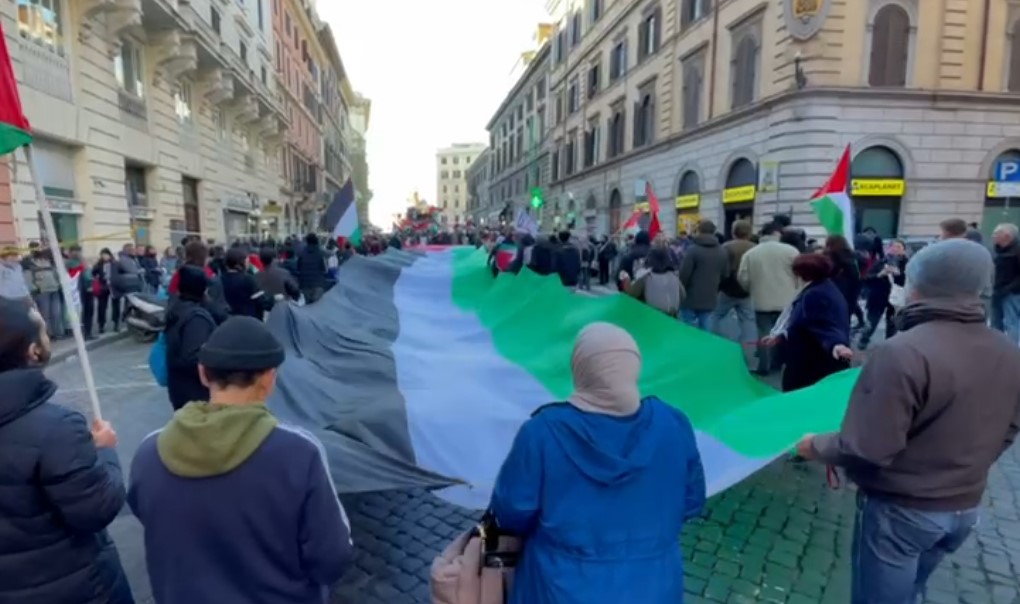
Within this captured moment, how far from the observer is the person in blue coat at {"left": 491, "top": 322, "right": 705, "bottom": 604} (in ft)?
5.90

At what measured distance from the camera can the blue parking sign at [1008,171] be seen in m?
19.3

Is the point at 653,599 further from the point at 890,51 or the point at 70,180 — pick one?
the point at 890,51

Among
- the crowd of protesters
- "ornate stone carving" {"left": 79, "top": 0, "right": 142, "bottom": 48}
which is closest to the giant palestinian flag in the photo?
the crowd of protesters

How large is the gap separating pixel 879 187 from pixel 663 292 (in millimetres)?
15620

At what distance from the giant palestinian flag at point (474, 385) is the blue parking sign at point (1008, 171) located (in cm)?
1927

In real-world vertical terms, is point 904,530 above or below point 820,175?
below

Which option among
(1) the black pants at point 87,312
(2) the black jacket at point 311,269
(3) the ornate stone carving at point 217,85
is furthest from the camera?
(3) the ornate stone carving at point 217,85

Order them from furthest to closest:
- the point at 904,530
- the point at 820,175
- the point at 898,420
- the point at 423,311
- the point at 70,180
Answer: the point at 820,175 → the point at 70,180 → the point at 423,311 → the point at 904,530 → the point at 898,420

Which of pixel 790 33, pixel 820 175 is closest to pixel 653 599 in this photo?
pixel 820 175

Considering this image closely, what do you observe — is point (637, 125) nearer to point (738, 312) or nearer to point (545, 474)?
point (738, 312)

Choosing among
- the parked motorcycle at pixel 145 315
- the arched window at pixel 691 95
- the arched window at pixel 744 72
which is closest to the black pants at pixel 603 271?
the arched window at pixel 744 72

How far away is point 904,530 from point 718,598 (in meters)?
1.46

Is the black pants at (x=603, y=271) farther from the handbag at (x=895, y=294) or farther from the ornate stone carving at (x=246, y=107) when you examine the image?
the ornate stone carving at (x=246, y=107)

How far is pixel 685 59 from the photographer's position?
84.1 ft
